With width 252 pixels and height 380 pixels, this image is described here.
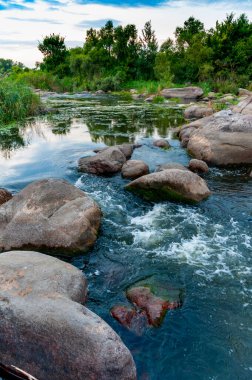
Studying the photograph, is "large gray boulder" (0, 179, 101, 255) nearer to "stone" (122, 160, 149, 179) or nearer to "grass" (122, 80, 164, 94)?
"stone" (122, 160, 149, 179)

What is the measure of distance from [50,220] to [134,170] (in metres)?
4.19

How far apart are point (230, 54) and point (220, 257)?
41678 mm

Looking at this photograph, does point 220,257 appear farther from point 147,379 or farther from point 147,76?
point 147,76

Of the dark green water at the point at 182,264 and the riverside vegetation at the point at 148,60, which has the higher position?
the riverside vegetation at the point at 148,60

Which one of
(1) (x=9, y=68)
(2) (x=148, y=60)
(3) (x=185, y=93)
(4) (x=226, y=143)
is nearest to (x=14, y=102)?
(4) (x=226, y=143)

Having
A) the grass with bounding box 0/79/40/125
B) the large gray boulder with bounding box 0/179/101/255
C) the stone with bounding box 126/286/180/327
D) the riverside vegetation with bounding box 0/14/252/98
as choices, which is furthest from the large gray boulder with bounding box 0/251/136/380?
the riverside vegetation with bounding box 0/14/252/98

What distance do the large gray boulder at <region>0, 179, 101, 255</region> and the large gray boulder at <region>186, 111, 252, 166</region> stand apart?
577 cm

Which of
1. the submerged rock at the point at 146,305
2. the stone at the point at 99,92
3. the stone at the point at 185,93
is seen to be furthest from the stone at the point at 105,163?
the stone at the point at 99,92

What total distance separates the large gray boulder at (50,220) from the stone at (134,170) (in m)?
3.11

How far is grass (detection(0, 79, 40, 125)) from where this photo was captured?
58.4 feet

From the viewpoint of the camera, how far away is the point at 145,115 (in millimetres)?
22719

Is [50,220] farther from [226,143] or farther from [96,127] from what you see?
[96,127]

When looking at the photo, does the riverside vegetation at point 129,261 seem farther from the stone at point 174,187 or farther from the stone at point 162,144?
the stone at point 162,144

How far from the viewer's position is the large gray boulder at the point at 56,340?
3.37m
